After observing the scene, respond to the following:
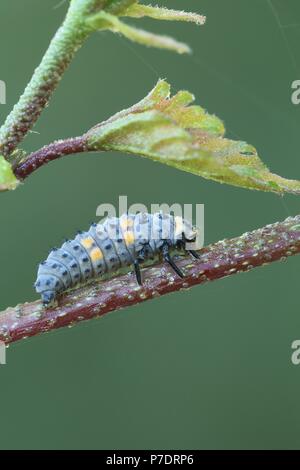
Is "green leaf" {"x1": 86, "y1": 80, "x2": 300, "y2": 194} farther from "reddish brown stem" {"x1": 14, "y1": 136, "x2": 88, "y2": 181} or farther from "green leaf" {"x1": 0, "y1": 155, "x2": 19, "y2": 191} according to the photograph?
"green leaf" {"x1": 0, "y1": 155, "x2": 19, "y2": 191}

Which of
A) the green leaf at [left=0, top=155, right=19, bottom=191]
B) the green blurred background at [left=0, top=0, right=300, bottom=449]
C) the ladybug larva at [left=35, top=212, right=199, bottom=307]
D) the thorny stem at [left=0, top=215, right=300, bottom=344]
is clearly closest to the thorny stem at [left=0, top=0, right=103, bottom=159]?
the green leaf at [left=0, top=155, right=19, bottom=191]

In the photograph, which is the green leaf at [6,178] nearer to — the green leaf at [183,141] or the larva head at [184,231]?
the green leaf at [183,141]

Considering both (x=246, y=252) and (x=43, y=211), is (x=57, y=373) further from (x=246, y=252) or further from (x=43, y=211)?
(x=246, y=252)

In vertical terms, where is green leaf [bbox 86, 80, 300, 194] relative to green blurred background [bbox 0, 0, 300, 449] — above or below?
below

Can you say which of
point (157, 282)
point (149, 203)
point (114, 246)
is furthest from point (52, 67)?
point (149, 203)

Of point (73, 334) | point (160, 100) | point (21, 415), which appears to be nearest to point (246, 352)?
point (73, 334)
